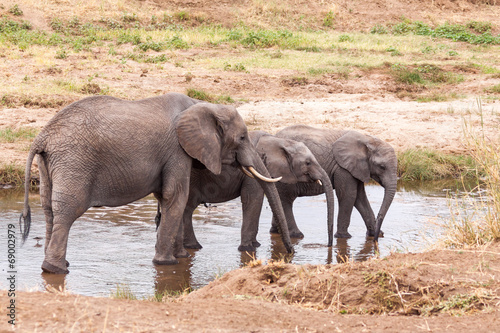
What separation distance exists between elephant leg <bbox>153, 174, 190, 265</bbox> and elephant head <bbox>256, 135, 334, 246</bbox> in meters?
1.55

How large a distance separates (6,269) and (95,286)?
3.53 feet

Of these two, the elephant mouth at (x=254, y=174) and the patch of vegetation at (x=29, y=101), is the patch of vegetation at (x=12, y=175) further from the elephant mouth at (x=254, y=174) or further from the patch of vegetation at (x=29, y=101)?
the elephant mouth at (x=254, y=174)

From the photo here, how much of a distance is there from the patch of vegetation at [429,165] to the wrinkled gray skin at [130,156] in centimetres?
563

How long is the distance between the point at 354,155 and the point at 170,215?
3.08 meters

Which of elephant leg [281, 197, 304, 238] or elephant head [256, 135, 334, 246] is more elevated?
elephant head [256, 135, 334, 246]

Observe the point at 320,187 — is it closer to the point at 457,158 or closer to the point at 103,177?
the point at 103,177

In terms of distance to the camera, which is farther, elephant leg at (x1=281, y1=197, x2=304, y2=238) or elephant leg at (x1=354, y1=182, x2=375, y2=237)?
elephant leg at (x1=354, y1=182, x2=375, y2=237)

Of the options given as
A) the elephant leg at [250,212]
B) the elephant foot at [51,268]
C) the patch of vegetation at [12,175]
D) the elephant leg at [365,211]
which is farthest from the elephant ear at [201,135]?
the patch of vegetation at [12,175]

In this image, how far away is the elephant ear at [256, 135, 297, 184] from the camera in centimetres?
895

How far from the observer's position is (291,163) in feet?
29.6

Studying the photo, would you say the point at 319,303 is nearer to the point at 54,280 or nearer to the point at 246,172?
the point at 54,280

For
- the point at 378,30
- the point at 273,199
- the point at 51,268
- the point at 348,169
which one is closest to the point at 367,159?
the point at 348,169

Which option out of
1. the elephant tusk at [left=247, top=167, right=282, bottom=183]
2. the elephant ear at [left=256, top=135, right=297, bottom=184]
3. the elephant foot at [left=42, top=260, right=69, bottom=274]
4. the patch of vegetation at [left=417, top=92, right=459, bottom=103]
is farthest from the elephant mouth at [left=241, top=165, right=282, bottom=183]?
the patch of vegetation at [left=417, top=92, right=459, bottom=103]

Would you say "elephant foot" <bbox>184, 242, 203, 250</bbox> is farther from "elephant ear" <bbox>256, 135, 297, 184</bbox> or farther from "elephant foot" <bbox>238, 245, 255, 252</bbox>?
"elephant ear" <bbox>256, 135, 297, 184</bbox>
